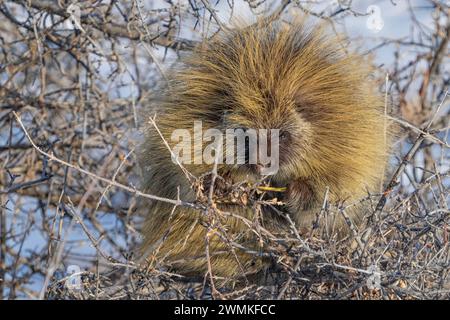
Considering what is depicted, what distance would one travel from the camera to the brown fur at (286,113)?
9.77 feet

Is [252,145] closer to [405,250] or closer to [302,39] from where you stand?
[302,39]

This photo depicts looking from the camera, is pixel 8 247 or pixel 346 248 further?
pixel 8 247

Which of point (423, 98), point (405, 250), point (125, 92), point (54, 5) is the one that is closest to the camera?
point (405, 250)

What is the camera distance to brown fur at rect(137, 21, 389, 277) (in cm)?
298

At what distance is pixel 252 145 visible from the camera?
9.61ft

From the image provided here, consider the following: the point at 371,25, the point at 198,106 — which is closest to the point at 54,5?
the point at 198,106

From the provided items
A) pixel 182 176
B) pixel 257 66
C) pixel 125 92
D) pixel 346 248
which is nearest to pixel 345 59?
pixel 257 66

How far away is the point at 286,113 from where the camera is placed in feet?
9.78

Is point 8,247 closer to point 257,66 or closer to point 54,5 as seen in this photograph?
point 54,5

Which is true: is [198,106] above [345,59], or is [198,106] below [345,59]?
below

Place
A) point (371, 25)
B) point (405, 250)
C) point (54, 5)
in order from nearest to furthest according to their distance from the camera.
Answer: point (405, 250), point (371, 25), point (54, 5)

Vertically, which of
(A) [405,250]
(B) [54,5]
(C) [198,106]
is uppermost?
(B) [54,5]

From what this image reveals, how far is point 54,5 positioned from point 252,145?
128 centimetres

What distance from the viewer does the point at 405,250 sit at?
7.32 ft
